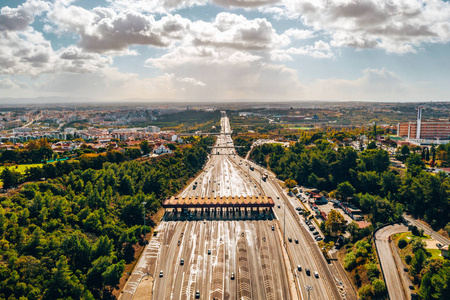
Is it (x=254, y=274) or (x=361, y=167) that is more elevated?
(x=361, y=167)

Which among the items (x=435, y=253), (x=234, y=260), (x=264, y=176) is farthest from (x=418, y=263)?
(x=264, y=176)

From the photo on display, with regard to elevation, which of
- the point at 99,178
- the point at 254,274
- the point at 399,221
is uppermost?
the point at 99,178

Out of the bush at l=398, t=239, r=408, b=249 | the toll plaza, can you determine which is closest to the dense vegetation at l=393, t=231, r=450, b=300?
the bush at l=398, t=239, r=408, b=249

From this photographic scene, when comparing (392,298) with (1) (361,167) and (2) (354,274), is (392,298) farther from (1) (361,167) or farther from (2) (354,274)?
(1) (361,167)

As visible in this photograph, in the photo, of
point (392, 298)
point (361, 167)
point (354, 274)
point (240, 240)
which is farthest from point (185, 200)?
point (361, 167)

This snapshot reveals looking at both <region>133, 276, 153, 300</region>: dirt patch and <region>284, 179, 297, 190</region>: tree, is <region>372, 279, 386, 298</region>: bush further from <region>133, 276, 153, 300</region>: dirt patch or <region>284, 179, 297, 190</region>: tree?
<region>284, 179, 297, 190</region>: tree

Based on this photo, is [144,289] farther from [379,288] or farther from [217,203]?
[379,288]
